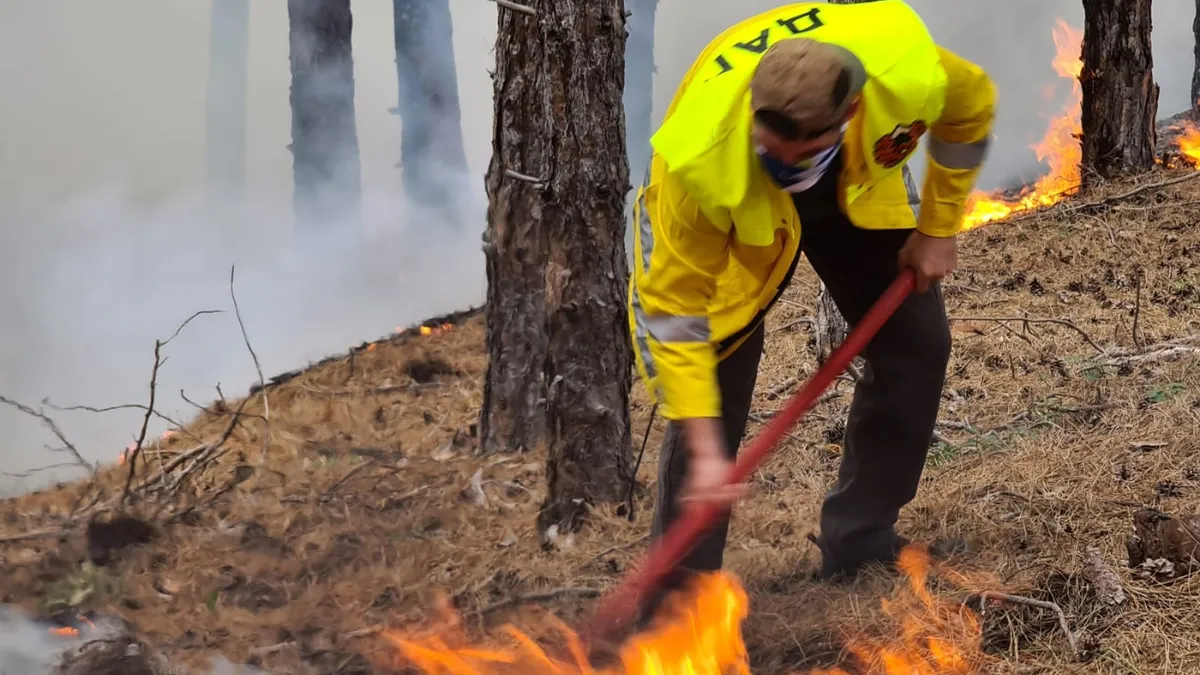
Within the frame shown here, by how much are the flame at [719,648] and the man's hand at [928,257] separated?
0.91m

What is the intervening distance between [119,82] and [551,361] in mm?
2352

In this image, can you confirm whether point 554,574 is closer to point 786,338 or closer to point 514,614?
point 514,614

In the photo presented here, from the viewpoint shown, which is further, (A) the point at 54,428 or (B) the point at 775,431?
(A) the point at 54,428

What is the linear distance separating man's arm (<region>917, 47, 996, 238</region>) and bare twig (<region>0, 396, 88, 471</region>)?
331 cm

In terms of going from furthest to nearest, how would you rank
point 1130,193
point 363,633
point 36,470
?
point 1130,193
point 36,470
point 363,633

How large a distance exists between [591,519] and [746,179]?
1992 mm

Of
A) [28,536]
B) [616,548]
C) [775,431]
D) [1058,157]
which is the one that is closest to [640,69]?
[616,548]

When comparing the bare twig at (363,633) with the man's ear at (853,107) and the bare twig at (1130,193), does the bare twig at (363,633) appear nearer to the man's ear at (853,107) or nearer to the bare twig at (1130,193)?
the man's ear at (853,107)

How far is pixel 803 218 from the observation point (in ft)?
8.27

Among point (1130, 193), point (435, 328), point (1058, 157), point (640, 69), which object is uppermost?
point (640, 69)

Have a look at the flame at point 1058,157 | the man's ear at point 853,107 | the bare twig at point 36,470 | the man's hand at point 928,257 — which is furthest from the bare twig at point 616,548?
the flame at point 1058,157

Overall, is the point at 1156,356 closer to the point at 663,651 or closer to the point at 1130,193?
the point at 663,651

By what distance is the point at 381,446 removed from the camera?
4.71 meters

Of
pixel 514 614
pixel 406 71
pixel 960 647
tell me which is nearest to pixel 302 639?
pixel 514 614
